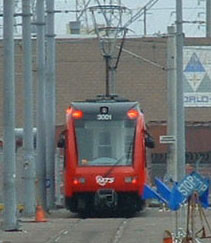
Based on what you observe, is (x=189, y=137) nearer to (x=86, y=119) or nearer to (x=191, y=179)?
(x=86, y=119)

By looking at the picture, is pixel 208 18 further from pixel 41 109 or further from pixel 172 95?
pixel 41 109

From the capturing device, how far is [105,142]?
29391 millimetres

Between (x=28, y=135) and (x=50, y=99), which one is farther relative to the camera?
(x=50, y=99)

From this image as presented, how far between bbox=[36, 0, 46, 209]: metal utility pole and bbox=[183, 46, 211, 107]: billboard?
78.2 feet

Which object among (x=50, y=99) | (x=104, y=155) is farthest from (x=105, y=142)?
(x=50, y=99)

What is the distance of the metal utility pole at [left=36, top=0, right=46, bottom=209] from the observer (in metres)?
30.6

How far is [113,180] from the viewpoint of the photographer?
28.9 meters

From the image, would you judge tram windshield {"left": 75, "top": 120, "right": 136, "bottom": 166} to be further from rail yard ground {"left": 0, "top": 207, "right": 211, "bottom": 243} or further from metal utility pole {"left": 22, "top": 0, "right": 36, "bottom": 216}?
rail yard ground {"left": 0, "top": 207, "right": 211, "bottom": 243}

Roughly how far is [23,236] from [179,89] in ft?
39.1

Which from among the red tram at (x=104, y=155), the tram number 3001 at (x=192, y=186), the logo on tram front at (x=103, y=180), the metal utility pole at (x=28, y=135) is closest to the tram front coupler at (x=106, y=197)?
the red tram at (x=104, y=155)

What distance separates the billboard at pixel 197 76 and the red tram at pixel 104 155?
25.9 metres

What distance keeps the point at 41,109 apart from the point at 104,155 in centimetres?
297

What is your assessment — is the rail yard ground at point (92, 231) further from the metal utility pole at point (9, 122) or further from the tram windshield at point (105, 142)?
the tram windshield at point (105, 142)

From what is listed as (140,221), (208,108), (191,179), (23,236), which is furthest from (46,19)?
(208,108)
